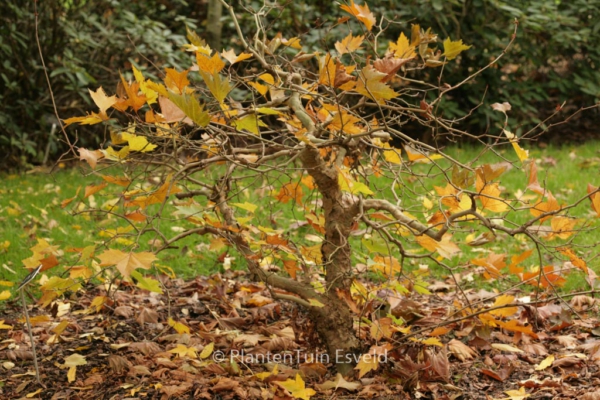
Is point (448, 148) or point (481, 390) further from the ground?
point (481, 390)

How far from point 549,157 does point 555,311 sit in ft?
13.5

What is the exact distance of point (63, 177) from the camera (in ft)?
22.5

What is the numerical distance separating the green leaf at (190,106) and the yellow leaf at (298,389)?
969mm

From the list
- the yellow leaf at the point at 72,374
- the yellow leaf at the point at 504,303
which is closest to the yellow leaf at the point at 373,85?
the yellow leaf at the point at 504,303

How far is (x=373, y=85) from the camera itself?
1951 mm

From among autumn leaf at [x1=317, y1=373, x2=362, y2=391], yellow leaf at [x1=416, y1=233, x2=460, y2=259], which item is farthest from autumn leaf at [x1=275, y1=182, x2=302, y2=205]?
autumn leaf at [x1=317, y1=373, x2=362, y2=391]

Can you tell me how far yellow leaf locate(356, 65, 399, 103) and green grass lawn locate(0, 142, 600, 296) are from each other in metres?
1.06

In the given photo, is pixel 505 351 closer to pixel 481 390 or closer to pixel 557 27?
pixel 481 390

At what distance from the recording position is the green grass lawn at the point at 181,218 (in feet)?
13.5

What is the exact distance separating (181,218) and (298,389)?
3.40 ft

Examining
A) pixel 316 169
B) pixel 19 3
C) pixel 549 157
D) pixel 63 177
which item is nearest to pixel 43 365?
pixel 316 169

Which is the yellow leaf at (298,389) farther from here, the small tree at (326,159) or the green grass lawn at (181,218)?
the green grass lawn at (181,218)

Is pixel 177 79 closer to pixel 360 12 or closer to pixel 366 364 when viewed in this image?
pixel 360 12

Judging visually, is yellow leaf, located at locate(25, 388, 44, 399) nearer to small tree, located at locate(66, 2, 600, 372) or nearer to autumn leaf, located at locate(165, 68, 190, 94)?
small tree, located at locate(66, 2, 600, 372)
